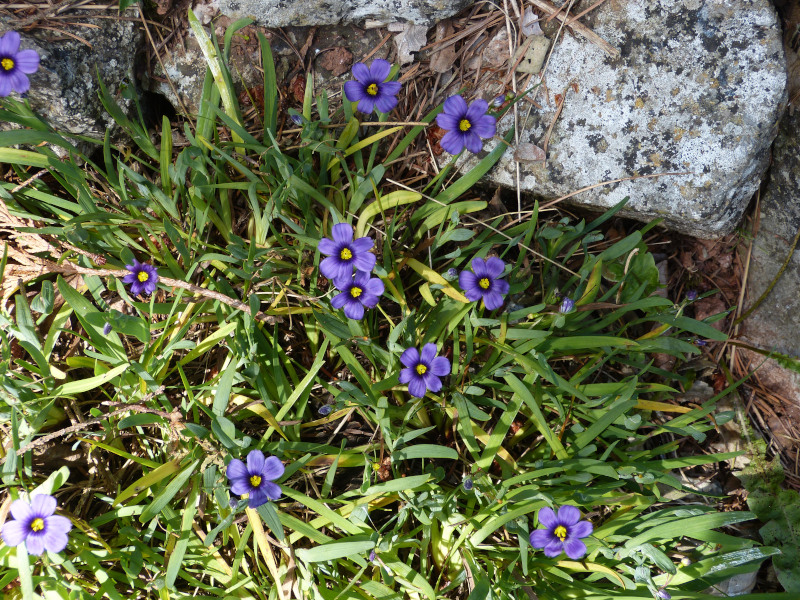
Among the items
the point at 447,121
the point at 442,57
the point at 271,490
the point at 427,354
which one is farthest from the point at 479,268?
the point at 442,57

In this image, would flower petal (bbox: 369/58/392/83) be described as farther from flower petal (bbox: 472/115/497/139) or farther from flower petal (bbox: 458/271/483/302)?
flower petal (bbox: 458/271/483/302)

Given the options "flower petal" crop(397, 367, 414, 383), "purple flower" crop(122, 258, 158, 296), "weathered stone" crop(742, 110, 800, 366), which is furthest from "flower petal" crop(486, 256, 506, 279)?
"weathered stone" crop(742, 110, 800, 366)

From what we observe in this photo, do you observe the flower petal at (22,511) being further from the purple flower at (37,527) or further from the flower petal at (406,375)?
the flower petal at (406,375)

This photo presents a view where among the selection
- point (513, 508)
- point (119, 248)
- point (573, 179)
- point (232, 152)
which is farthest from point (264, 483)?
point (573, 179)

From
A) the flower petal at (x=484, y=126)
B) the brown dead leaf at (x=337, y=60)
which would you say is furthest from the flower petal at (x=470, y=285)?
the brown dead leaf at (x=337, y=60)

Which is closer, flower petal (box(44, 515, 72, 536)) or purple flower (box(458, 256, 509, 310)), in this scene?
flower petal (box(44, 515, 72, 536))

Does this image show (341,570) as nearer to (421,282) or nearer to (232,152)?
(421,282)
